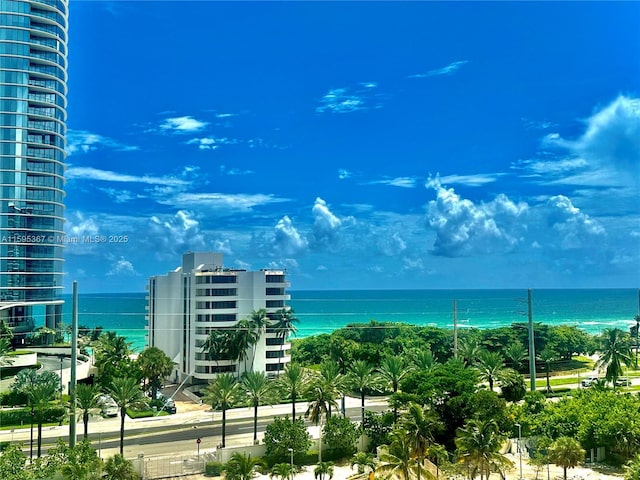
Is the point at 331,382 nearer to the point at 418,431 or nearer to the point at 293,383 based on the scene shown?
the point at 293,383

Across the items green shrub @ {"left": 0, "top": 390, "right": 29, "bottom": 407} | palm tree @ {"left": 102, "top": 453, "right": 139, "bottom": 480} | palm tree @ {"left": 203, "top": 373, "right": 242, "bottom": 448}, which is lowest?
green shrub @ {"left": 0, "top": 390, "right": 29, "bottom": 407}

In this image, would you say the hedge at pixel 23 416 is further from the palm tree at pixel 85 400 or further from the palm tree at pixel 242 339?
the palm tree at pixel 242 339

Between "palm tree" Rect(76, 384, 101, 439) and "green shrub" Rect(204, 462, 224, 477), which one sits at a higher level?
"palm tree" Rect(76, 384, 101, 439)

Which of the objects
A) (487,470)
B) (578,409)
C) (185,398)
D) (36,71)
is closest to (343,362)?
(185,398)

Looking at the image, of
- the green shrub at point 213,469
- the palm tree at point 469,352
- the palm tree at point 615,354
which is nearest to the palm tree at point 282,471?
the green shrub at point 213,469

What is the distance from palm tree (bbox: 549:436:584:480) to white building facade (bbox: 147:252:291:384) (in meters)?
37.8

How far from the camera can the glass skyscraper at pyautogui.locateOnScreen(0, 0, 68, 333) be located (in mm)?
82438

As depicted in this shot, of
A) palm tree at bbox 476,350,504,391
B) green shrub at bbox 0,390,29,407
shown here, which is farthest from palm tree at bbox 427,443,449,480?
green shrub at bbox 0,390,29,407

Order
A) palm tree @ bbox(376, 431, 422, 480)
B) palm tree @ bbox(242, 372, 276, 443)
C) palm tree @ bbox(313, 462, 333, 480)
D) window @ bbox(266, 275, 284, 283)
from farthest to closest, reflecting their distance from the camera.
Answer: window @ bbox(266, 275, 284, 283)
palm tree @ bbox(242, 372, 276, 443)
palm tree @ bbox(313, 462, 333, 480)
palm tree @ bbox(376, 431, 422, 480)

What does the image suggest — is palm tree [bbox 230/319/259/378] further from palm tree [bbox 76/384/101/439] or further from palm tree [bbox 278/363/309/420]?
palm tree [bbox 76/384/101/439]

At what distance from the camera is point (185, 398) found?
6144 cm

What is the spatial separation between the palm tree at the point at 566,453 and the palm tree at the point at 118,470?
23379 millimetres

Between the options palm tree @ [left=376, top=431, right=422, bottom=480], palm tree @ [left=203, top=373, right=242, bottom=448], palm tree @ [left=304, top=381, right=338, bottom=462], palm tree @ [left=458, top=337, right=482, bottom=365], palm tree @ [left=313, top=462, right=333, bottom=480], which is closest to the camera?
palm tree @ [left=376, top=431, right=422, bottom=480]

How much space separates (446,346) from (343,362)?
19146 mm
